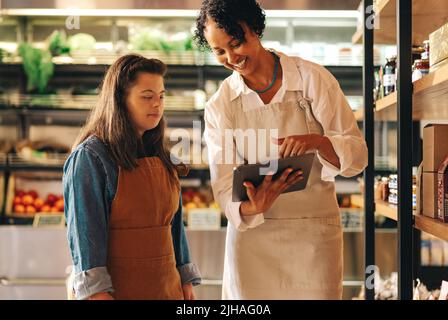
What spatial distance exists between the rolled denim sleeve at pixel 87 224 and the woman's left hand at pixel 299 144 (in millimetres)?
440

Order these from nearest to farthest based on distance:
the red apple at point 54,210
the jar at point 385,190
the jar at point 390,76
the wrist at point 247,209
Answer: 1. the wrist at point 247,209
2. the jar at point 390,76
3. the jar at point 385,190
4. the red apple at point 54,210

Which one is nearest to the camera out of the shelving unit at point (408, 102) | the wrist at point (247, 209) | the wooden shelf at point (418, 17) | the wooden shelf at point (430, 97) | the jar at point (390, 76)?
the wooden shelf at point (430, 97)

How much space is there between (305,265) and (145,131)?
550mm

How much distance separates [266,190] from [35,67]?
84.9 inches

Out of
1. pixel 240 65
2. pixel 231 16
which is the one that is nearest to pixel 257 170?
pixel 240 65

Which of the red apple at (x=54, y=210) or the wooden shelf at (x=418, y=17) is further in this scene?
the red apple at (x=54, y=210)

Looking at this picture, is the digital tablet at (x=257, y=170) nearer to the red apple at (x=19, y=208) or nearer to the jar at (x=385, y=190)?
the jar at (x=385, y=190)

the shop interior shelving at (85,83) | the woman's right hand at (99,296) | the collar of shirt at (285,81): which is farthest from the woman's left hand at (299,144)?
the shop interior shelving at (85,83)

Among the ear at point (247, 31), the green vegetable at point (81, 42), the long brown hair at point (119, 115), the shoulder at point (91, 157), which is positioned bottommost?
the shoulder at point (91, 157)

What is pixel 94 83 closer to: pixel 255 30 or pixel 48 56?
pixel 48 56

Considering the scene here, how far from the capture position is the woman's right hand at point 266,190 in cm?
138

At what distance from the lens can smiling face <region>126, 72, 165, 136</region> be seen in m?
1.34

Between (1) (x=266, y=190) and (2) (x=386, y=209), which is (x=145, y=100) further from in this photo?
(2) (x=386, y=209)
